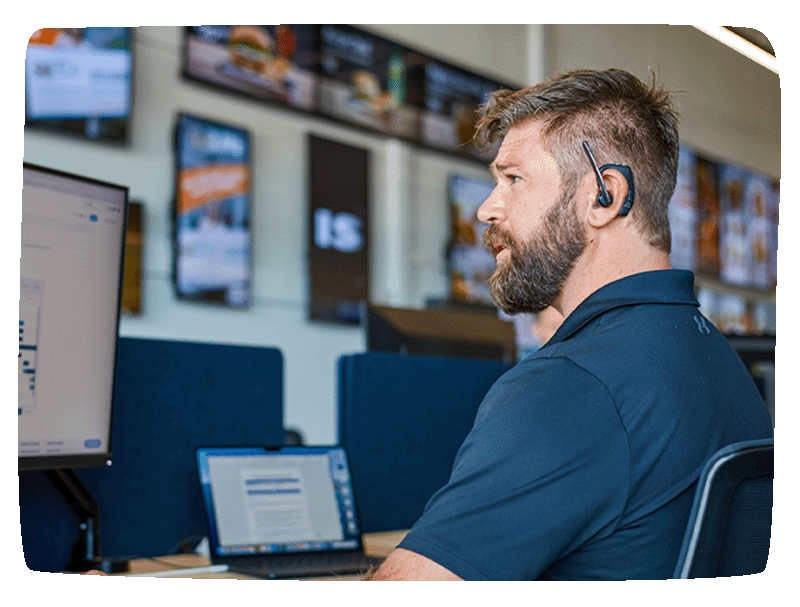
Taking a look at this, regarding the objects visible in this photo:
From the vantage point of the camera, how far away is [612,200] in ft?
2.31

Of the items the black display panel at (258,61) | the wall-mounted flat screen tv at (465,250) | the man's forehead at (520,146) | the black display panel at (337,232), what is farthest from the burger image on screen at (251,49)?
the man's forehead at (520,146)

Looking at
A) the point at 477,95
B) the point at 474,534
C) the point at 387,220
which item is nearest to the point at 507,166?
the point at 474,534

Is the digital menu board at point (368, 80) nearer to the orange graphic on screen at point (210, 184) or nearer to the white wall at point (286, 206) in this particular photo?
the white wall at point (286, 206)

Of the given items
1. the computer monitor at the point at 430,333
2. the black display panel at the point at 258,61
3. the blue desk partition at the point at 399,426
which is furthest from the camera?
the black display panel at the point at 258,61

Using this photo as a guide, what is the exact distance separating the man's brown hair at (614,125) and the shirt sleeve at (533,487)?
8.4 inches

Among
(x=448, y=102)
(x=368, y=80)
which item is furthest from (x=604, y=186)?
(x=448, y=102)

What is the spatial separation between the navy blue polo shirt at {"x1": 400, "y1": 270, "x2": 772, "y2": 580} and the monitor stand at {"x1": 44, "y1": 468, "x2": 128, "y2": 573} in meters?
0.48

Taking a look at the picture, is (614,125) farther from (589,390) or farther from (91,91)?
(91,91)

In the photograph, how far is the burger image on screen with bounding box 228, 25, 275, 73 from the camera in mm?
2859

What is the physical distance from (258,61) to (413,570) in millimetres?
2592

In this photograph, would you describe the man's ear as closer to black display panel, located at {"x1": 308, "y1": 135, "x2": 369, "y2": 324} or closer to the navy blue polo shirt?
the navy blue polo shirt

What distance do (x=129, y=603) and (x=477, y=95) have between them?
3409 millimetres

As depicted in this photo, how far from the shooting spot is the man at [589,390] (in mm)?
589
